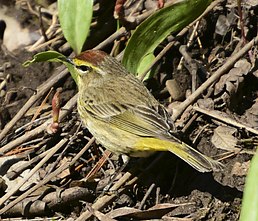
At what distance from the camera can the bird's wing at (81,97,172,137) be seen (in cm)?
435

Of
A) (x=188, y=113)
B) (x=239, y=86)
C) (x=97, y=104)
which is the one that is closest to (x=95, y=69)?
(x=97, y=104)

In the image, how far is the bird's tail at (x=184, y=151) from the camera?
3975 mm

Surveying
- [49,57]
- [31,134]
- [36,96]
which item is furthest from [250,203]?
[36,96]

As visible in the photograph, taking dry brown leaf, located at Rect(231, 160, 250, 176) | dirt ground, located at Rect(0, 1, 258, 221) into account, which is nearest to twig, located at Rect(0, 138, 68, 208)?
dirt ground, located at Rect(0, 1, 258, 221)

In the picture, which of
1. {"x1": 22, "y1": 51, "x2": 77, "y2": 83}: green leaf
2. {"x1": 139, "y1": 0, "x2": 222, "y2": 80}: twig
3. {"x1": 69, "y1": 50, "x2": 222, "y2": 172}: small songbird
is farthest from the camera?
{"x1": 139, "y1": 0, "x2": 222, "y2": 80}: twig

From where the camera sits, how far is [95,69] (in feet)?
16.6

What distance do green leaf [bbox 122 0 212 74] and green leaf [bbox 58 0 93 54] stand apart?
423 millimetres

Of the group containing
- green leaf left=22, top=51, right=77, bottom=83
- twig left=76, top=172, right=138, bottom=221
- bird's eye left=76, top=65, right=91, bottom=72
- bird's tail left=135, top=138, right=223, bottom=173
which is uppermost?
green leaf left=22, top=51, right=77, bottom=83

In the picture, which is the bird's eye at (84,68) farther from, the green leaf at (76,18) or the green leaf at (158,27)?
the green leaf at (158,27)

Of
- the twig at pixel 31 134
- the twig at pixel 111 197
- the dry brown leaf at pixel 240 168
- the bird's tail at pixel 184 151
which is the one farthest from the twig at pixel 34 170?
the dry brown leaf at pixel 240 168

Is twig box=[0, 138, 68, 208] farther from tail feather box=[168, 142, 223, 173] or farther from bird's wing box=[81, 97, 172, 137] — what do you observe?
tail feather box=[168, 142, 223, 173]

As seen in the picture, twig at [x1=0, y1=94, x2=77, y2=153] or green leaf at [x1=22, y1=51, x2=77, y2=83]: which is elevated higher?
green leaf at [x1=22, y1=51, x2=77, y2=83]

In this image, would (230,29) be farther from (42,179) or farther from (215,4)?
(42,179)

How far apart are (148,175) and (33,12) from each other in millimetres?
2563
